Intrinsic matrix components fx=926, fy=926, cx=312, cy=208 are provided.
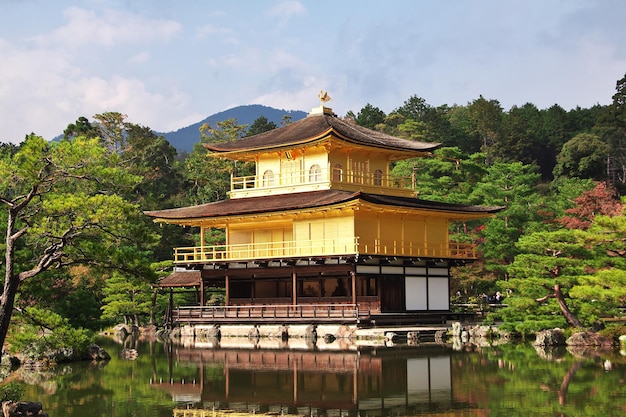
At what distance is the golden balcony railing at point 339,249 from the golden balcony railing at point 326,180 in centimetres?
287

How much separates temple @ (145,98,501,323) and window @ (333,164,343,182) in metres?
0.05

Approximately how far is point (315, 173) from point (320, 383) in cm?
2234

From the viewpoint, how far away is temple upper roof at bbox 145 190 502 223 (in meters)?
37.9

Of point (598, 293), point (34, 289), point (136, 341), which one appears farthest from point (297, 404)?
point (136, 341)

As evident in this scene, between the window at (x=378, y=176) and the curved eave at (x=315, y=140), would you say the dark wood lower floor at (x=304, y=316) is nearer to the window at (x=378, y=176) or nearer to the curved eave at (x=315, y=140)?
the window at (x=378, y=176)

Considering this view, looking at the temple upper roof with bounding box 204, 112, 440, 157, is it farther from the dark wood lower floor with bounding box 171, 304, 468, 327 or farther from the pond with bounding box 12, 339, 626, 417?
the pond with bounding box 12, 339, 626, 417

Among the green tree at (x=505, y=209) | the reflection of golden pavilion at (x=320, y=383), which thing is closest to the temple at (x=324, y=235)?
the green tree at (x=505, y=209)

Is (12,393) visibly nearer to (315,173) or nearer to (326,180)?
(326,180)

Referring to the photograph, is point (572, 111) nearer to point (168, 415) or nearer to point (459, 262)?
point (459, 262)

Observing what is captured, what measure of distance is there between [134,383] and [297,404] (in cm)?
611

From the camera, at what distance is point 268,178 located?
44.2 m

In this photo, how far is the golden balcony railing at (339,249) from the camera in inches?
1496

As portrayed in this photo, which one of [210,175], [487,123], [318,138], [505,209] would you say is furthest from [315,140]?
[487,123]

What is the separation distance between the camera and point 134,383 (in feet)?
72.9
